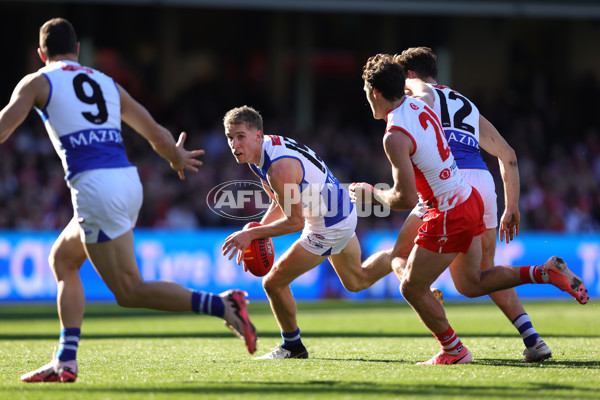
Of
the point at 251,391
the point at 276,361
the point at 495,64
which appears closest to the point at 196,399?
the point at 251,391

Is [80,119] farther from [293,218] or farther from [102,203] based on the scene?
[293,218]

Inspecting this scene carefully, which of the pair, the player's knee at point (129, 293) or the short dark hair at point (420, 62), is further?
the short dark hair at point (420, 62)

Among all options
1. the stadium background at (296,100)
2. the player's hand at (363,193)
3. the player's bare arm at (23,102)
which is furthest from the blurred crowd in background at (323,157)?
the player's bare arm at (23,102)

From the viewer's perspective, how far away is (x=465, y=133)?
700 centimetres

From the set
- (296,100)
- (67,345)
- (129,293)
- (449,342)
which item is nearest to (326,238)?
(449,342)

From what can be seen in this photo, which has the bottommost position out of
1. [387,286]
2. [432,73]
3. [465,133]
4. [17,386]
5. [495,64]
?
[387,286]

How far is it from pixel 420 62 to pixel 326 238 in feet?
5.34

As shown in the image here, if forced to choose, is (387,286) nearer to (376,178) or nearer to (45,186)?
(376,178)

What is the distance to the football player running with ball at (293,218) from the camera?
6703 mm

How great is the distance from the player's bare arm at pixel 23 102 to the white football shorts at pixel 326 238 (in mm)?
2448

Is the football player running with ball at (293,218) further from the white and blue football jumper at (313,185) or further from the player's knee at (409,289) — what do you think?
the player's knee at (409,289)

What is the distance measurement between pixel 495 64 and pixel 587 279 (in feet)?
37.2

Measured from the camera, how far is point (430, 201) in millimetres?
6332

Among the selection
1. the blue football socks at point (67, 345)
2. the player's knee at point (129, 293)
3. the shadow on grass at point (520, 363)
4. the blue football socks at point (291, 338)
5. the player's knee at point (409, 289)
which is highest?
the player's knee at point (129, 293)
